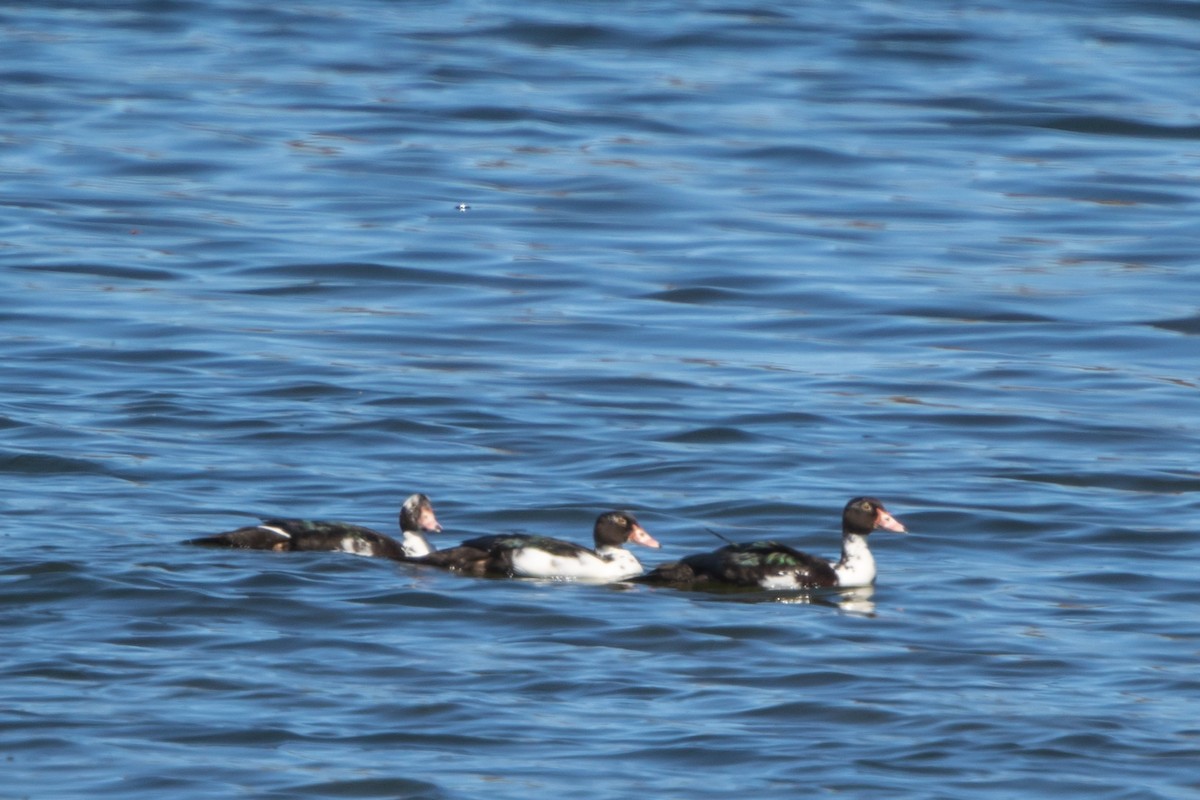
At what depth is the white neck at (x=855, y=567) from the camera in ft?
37.7

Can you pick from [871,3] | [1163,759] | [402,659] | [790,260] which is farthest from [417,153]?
[1163,759]

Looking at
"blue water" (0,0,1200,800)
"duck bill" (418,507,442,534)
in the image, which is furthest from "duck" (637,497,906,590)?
"duck bill" (418,507,442,534)

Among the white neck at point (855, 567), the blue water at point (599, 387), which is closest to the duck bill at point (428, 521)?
the blue water at point (599, 387)

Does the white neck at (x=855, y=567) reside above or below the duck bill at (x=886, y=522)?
below

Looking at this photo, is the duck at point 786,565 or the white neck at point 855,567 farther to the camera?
the white neck at point 855,567

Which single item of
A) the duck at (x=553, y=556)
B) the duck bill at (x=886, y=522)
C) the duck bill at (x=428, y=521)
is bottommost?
the duck at (x=553, y=556)

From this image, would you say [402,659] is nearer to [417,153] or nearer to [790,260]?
[790,260]

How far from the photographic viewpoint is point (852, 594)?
1141 centimetres

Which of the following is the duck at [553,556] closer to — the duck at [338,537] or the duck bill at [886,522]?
the duck at [338,537]

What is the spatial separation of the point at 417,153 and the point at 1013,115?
634 centimetres

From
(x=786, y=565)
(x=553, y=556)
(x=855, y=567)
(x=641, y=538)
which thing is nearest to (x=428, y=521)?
(x=553, y=556)

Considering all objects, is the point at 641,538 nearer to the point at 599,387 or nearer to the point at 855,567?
the point at 855,567

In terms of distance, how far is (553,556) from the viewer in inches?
449

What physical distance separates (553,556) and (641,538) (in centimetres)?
55
